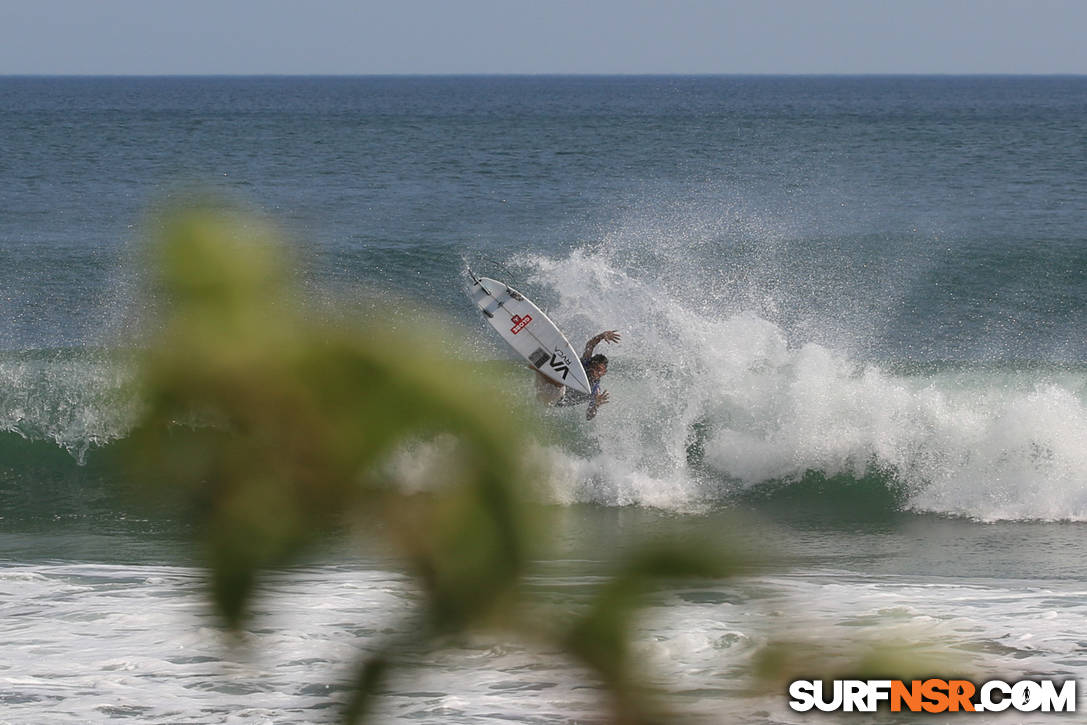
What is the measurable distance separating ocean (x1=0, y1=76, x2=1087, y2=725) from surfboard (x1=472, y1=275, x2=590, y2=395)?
1045mm

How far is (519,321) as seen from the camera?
539 inches

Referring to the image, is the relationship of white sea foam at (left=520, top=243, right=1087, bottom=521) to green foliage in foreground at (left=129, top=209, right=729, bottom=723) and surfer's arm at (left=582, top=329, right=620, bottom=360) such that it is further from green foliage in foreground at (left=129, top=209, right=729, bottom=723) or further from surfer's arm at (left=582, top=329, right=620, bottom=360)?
green foliage in foreground at (left=129, top=209, right=729, bottom=723)

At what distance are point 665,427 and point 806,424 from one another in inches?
69.5

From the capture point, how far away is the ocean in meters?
0.71

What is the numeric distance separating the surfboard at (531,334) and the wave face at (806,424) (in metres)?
0.68

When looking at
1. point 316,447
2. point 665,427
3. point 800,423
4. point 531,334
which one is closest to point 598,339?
Answer: point 531,334

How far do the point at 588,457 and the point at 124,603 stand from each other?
19.2 ft

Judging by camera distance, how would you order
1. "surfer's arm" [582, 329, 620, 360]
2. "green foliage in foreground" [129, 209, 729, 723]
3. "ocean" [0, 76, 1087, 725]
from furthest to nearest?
"surfer's arm" [582, 329, 620, 360], "ocean" [0, 76, 1087, 725], "green foliage in foreground" [129, 209, 729, 723]

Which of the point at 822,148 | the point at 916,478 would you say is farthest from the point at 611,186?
the point at 916,478

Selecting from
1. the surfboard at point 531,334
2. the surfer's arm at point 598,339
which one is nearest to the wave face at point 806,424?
the surfboard at point 531,334

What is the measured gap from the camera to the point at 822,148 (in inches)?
2398

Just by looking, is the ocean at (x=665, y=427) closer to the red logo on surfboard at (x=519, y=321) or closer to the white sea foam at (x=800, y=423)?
the white sea foam at (x=800, y=423)

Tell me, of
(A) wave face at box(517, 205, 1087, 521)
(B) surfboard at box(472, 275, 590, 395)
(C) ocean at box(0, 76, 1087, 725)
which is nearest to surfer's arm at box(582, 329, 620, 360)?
(B) surfboard at box(472, 275, 590, 395)

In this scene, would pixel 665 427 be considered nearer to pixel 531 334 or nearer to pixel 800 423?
pixel 800 423
